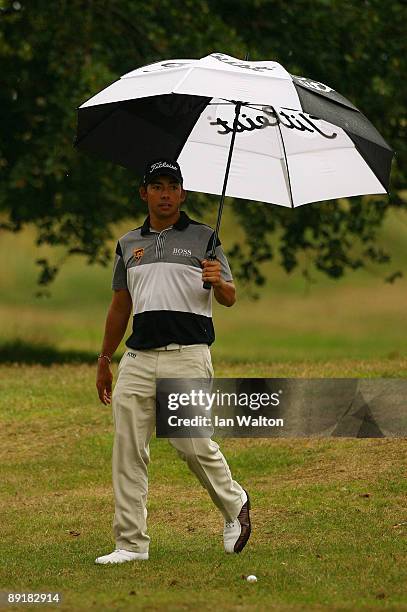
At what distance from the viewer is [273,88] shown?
7.31m

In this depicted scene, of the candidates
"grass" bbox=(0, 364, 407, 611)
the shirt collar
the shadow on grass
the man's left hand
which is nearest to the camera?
"grass" bbox=(0, 364, 407, 611)

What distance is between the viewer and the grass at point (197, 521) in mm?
6855

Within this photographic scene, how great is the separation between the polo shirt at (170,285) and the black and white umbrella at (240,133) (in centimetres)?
32

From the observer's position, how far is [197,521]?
940 centimetres

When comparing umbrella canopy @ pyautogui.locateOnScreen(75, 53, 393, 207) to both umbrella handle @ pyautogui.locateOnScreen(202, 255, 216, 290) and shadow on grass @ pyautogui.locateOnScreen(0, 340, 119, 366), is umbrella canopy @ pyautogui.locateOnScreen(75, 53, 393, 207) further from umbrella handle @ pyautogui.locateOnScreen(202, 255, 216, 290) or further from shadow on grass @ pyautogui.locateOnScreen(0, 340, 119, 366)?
shadow on grass @ pyautogui.locateOnScreen(0, 340, 119, 366)

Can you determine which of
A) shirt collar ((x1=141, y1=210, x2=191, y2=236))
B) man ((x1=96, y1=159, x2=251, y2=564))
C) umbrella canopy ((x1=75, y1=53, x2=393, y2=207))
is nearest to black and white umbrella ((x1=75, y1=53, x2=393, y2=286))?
umbrella canopy ((x1=75, y1=53, x2=393, y2=207))

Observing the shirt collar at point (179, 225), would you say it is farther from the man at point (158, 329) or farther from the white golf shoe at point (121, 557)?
the white golf shoe at point (121, 557)

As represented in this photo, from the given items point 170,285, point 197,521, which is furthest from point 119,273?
point 197,521

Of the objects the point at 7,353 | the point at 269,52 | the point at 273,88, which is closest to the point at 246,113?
the point at 273,88

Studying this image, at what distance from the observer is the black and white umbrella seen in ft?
24.4

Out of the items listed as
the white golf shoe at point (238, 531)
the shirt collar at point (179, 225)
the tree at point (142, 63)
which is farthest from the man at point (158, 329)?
the tree at point (142, 63)

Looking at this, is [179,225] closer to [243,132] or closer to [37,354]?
[243,132]

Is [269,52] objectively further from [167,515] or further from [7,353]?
[167,515]

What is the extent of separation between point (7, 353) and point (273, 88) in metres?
14.4
